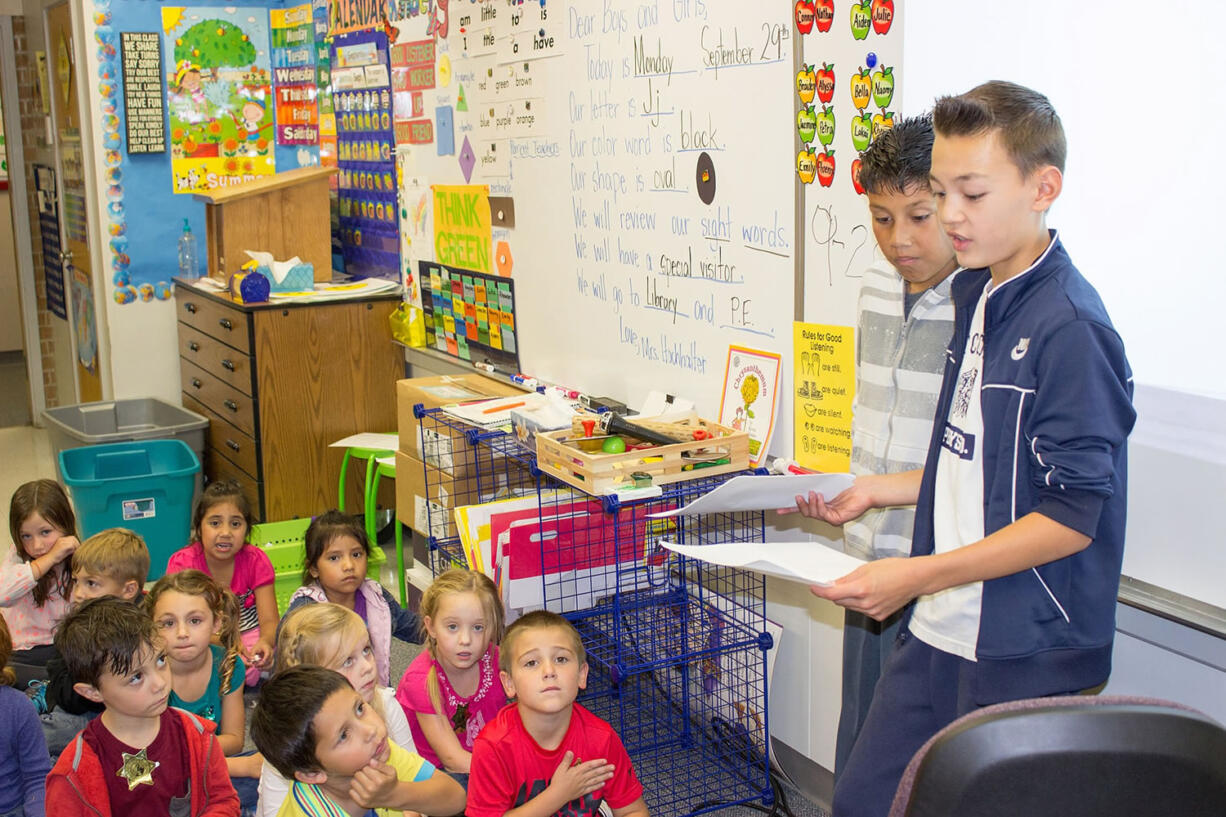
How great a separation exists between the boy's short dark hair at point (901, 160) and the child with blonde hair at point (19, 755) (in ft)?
6.01

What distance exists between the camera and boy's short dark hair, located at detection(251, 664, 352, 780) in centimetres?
192

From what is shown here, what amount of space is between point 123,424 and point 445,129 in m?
2.18

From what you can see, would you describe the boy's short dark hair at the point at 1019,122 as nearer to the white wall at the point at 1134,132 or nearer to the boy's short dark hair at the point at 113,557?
the white wall at the point at 1134,132

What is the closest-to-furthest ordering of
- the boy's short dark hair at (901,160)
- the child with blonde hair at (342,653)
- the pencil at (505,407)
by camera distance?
the boy's short dark hair at (901,160), the child with blonde hair at (342,653), the pencil at (505,407)

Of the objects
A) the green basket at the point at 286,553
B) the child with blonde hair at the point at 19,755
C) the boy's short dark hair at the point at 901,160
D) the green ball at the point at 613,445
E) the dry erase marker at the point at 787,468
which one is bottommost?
the green basket at the point at 286,553

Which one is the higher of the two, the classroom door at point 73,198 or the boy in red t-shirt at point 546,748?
the classroom door at point 73,198

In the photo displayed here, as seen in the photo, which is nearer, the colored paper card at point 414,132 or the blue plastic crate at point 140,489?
the blue plastic crate at point 140,489

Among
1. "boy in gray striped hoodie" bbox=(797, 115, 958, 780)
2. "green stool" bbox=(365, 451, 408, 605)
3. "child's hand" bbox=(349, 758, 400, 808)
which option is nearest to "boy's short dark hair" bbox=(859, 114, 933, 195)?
"boy in gray striped hoodie" bbox=(797, 115, 958, 780)

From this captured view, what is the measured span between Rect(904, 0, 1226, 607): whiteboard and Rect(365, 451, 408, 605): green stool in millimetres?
2517

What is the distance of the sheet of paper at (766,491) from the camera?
76.1 inches

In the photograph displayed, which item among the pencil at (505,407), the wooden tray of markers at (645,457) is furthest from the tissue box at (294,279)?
the wooden tray of markers at (645,457)

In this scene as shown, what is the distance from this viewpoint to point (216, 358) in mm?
4848

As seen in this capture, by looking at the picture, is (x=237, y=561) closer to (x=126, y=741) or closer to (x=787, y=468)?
(x=126, y=741)

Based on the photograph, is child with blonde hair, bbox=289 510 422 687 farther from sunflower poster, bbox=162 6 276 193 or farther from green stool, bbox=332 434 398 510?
sunflower poster, bbox=162 6 276 193
